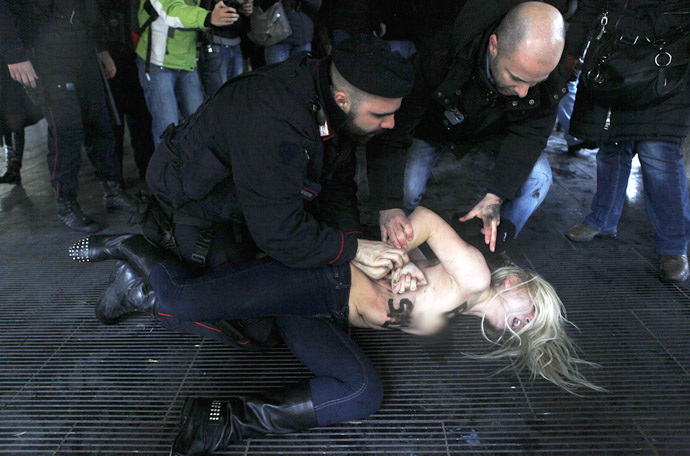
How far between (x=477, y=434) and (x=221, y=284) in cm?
114

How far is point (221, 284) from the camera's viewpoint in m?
1.87

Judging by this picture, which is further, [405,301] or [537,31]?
[405,301]

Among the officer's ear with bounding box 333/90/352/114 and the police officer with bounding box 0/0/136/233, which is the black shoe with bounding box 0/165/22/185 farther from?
the officer's ear with bounding box 333/90/352/114

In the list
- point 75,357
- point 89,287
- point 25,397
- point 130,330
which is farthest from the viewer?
point 89,287

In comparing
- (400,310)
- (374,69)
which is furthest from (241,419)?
(374,69)

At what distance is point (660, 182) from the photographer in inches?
98.2

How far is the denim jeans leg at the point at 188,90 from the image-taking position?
3266 mm

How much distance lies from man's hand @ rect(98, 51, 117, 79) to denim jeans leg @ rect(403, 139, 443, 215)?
230cm

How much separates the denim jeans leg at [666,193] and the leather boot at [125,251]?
8.45 feet

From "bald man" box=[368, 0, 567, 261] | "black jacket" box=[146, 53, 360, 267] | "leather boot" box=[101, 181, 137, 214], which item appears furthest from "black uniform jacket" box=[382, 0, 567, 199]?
"leather boot" box=[101, 181, 137, 214]

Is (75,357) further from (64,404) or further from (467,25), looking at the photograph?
(467,25)

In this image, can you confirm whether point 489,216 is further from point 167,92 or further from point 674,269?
point 167,92

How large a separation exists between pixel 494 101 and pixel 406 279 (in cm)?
99

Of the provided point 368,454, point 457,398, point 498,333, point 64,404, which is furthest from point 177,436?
point 498,333
